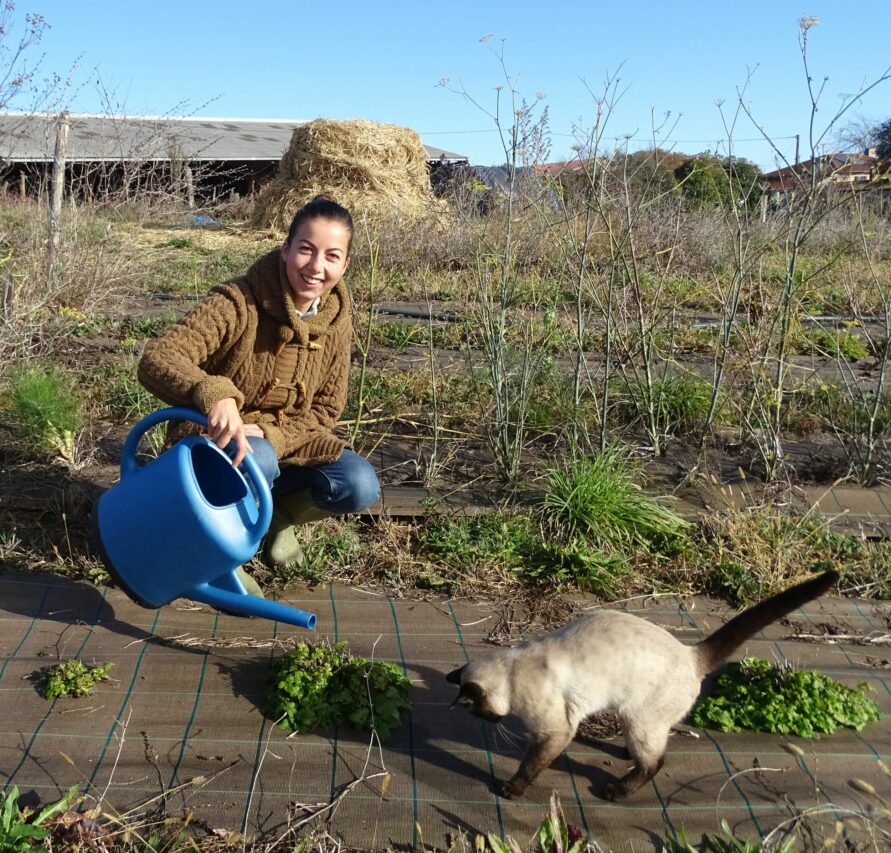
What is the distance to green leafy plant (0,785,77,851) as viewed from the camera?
2.05 meters

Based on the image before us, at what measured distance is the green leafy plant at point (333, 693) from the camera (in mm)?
2684

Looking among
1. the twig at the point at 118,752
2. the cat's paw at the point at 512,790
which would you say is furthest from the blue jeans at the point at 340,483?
the cat's paw at the point at 512,790

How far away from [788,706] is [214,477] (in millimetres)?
2032

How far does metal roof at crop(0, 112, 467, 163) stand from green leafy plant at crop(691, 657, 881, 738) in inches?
209

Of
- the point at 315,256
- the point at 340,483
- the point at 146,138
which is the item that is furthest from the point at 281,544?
the point at 146,138

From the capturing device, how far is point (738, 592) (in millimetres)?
3732

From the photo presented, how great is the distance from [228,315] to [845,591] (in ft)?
8.93

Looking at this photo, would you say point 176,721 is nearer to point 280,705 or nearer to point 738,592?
point 280,705

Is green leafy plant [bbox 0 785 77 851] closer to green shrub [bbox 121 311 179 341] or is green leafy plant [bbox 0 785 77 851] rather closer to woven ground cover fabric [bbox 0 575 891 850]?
woven ground cover fabric [bbox 0 575 891 850]

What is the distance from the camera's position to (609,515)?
407cm

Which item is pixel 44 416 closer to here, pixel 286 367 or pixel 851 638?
pixel 286 367

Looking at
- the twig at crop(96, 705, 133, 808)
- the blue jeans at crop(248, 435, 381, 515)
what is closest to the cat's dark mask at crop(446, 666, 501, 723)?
the twig at crop(96, 705, 133, 808)

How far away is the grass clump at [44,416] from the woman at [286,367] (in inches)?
50.2

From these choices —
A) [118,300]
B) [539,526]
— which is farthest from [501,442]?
[118,300]
